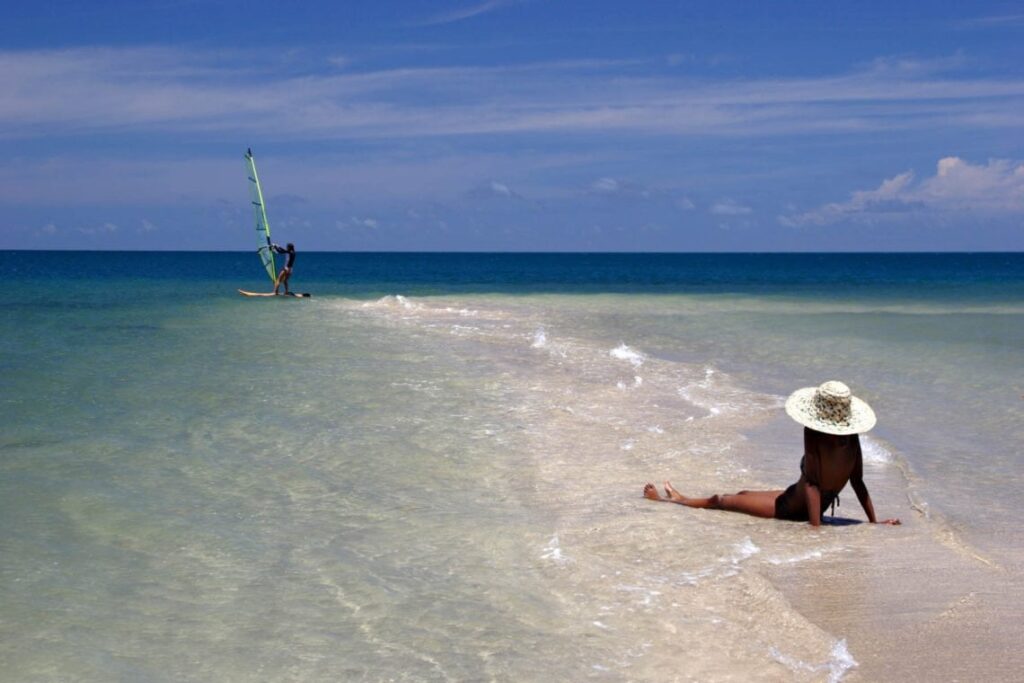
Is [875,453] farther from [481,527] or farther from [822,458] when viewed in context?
[481,527]

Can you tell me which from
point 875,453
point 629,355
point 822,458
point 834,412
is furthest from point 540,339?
point 834,412

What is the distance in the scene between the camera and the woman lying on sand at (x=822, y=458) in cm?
591

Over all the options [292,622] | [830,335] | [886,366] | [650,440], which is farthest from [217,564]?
[830,335]

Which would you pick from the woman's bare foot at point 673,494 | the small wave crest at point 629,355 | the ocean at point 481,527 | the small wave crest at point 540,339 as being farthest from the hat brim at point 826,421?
the small wave crest at point 540,339

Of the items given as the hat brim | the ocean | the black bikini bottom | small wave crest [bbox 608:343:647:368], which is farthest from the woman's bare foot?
small wave crest [bbox 608:343:647:368]

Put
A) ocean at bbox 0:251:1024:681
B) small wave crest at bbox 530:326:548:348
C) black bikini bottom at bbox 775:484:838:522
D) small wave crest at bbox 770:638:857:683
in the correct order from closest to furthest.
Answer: small wave crest at bbox 770:638:857:683 < ocean at bbox 0:251:1024:681 < black bikini bottom at bbox 775:484:838:522 < small wave crest at bbox 530:326:548:348

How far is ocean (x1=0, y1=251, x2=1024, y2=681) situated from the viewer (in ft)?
14.3

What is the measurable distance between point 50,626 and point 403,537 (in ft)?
6.53

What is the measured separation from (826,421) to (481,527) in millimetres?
2125

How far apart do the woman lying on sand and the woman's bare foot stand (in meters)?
0.36

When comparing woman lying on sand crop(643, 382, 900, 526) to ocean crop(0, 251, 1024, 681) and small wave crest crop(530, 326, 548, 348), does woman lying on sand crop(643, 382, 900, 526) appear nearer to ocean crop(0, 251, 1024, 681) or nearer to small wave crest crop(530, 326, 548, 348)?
ocean crop(0, 251, 1024, 681)

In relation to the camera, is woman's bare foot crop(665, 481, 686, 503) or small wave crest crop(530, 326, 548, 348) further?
small wave crest crop(530, 326, 548, 348)

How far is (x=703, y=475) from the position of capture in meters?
7.63

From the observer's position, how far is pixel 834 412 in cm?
591
